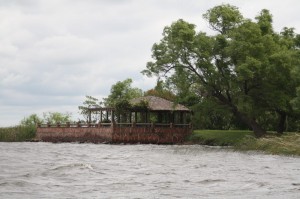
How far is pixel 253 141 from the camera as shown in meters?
39.2

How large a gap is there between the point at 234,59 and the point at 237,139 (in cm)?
721

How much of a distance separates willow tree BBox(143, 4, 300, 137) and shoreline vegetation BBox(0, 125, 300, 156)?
2552 mm

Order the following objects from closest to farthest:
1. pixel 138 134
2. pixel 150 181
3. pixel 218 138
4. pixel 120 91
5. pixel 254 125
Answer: pixel 150 181 → pixel 254 125 → pixel 218 138 → pixel 138 134 → pixel 120 91

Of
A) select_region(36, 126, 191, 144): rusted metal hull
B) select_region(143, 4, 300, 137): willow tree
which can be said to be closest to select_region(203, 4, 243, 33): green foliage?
select_region(143, 4, 300, 137): willow tree

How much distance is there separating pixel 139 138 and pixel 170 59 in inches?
384

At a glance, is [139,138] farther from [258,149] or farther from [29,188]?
[29,188]

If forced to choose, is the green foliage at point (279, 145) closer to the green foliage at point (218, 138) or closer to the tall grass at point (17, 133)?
the green foliage at point (218, 138)

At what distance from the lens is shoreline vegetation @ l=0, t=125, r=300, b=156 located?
3288 cm

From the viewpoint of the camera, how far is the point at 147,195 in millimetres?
14133

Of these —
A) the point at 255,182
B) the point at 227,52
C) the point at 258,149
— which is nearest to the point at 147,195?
the point at 255,182

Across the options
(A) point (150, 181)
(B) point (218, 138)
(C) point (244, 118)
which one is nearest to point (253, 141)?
(B) point (218, 138)

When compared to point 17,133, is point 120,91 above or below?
above

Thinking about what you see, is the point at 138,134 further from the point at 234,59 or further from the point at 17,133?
the point at 17,133

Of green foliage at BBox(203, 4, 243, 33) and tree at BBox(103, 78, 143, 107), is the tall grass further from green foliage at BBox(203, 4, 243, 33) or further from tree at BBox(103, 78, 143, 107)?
green foliage at BBox(203, 4, 243, 33)
